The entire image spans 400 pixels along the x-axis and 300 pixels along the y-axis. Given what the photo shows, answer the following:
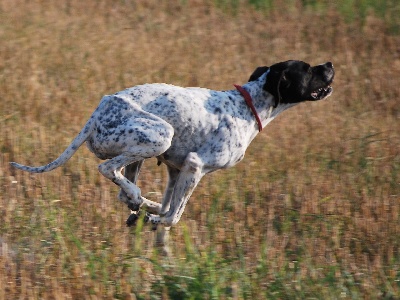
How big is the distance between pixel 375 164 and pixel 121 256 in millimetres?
3115

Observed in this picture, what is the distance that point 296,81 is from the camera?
5.82 m

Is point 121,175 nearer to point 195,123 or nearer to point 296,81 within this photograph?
point 195,123

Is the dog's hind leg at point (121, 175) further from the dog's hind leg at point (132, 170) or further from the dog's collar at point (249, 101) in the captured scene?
the dog's collar at point (249, 101)

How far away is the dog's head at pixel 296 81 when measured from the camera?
5820mm

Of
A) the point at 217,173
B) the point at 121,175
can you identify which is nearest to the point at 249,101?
the point at 121,175

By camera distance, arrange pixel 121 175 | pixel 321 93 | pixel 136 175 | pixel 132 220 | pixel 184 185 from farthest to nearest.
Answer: pixel 321 93, pixel 136 175, pixel 132 220, pixel 184 185, pixel 121 175

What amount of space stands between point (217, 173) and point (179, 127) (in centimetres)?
155

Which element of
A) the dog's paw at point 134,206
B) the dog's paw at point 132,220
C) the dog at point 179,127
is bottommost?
the dog's paw at point 132,220

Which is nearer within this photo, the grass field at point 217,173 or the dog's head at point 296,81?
the grass field at point 217,173

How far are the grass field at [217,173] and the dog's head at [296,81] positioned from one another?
2.94 ft

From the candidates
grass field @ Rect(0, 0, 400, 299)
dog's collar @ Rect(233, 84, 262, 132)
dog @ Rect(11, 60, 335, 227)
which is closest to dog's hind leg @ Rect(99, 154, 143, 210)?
dog @ Rect(11, 60, 335, 227)

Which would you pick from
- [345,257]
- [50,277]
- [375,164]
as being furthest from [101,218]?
[375,164]

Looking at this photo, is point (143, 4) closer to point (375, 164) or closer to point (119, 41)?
point (119, 41)

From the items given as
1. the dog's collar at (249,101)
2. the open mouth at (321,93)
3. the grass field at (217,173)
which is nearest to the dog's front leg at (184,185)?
the grass field at (217,173)
